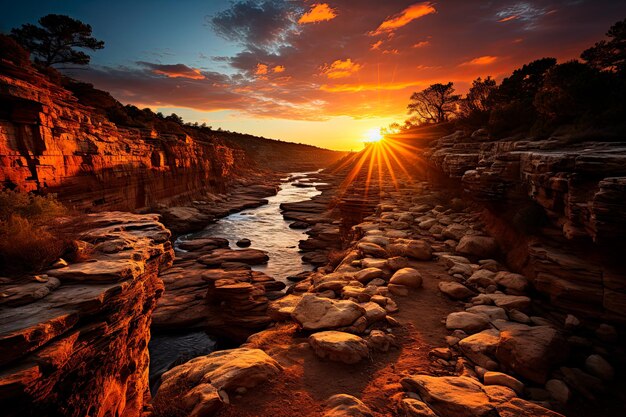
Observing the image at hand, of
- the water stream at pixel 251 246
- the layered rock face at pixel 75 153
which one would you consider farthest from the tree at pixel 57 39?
the water stream at pixel 251 246

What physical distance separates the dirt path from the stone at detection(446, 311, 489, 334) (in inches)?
8.5

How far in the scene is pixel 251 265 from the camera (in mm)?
16875

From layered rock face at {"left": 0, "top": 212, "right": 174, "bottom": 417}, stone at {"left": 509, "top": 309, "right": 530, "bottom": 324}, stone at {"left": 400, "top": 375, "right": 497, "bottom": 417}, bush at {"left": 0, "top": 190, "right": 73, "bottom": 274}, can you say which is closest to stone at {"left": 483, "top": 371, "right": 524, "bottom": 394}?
stone at {"left": 400, "top": 375, "right": 497, "bottom": 417}

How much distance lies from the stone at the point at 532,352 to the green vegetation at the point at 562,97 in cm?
952

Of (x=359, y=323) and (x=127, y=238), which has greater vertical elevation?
(x=127, y=238)

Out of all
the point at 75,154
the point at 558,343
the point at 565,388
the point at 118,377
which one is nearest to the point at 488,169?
the point at 558,343

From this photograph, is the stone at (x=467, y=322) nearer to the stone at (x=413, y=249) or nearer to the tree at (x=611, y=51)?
the stone at (x=413, y=249)

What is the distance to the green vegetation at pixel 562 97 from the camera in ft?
41.0

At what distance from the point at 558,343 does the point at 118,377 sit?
791 cm

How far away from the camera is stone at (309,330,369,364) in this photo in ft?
15.3

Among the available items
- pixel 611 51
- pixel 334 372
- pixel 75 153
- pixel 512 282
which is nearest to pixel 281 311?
pixel 334 372

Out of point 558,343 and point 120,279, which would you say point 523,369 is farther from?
point 120,279

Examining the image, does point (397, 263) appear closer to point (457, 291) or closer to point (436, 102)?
point (457, 291)

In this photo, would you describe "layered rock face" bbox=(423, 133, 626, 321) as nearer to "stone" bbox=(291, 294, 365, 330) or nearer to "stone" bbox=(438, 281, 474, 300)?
"stone" bbox=(438, 281, 474, 300)
